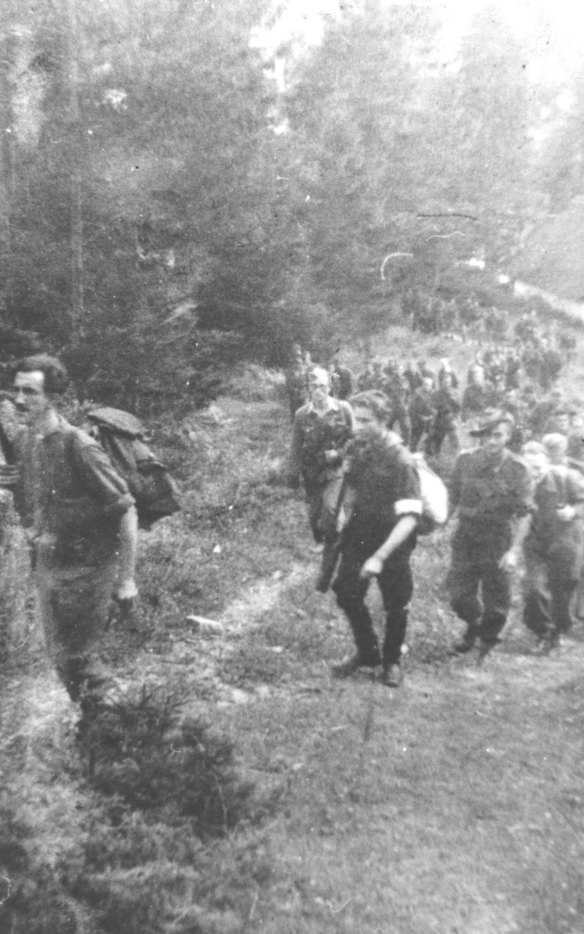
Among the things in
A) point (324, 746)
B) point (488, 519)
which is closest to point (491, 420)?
point (488, 519)

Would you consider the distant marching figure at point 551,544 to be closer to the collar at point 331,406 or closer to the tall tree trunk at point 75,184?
the collar at point 331,406

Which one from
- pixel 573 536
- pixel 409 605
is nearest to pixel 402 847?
pixel 409 605

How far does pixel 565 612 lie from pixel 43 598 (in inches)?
88.4

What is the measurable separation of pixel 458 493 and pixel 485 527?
20 centimetres

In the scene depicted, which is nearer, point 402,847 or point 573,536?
point 402,847

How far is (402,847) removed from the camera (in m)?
2.18

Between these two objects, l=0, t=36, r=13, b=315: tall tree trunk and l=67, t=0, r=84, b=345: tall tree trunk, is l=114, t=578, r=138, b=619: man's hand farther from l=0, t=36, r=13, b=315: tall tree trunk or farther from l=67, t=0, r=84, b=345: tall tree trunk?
l=0, t=36, r=13, b=315: tall tree trunk

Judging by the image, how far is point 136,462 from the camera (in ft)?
8.91

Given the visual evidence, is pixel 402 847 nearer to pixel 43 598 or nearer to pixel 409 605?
pixel 409 605

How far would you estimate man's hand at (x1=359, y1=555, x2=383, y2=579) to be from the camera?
269 cm

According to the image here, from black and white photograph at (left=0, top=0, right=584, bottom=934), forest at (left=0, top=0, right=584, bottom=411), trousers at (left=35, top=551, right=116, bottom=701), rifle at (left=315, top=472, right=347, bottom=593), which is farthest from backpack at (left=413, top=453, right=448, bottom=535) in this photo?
trousers at (left=35, top=551, right=116, bottom=701)

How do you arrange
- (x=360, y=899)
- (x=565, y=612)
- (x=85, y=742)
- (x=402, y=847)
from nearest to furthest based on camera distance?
(x=360, y=899) < (x=402, y=847) < (x=85, y=742) < (x=565, y=612)

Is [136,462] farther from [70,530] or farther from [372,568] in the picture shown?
[372,568]

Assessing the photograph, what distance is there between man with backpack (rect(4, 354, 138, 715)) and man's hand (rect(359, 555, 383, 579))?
0.98 metres
